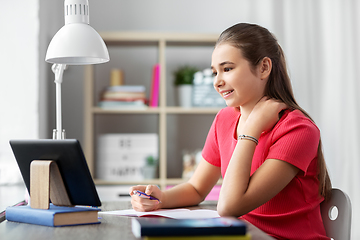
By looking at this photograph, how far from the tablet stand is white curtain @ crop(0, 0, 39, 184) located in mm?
1170

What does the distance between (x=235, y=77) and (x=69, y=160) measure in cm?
61

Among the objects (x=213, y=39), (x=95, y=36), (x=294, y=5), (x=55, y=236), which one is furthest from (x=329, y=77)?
(x=55, y=236)

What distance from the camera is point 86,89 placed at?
2611 millimetres

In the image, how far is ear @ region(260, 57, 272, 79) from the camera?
1330 millimetres

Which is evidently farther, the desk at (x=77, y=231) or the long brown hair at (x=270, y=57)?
the long brown hair at (x=270, y=57)

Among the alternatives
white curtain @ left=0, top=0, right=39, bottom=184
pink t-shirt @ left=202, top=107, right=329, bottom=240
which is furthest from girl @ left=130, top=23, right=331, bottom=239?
white curtain @ left=0, top=0, right=39, bottom=184

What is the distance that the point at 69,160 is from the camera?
3.29ft

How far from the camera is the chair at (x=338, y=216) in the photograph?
1.17m

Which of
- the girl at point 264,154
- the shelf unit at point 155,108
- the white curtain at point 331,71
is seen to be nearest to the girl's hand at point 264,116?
the girl at point 264,154

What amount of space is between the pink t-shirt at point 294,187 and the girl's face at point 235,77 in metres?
0.14

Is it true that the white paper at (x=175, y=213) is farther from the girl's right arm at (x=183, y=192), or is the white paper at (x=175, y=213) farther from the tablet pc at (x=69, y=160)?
the tablet pc at (x=69, y=160)

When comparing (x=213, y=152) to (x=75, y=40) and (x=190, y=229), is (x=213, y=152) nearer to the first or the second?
(x=75, y=40)

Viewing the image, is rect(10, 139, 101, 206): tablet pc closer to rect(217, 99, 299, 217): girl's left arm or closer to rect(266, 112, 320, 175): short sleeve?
rect(217, 99, 299, 217): girl's left arm

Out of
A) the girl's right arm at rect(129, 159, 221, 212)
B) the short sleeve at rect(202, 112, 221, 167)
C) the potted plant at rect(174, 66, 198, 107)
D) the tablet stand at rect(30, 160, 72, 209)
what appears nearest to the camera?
the tablet stand at rect(30, 160, 72, 209)
